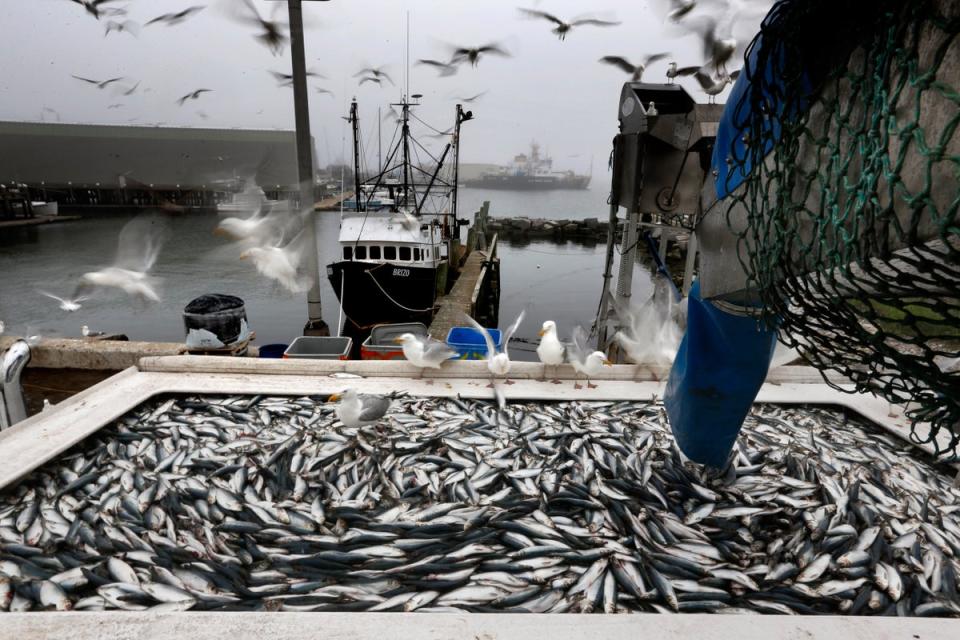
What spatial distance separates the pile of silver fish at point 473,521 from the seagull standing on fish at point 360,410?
20 centimetres

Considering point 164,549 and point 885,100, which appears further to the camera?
point 164,549

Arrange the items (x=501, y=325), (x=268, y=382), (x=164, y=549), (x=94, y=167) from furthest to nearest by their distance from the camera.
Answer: (x=94, y=167) → (x=501, y=325) → (x=268, y=382) → (x=164, y=549)

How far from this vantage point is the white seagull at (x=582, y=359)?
630 cm

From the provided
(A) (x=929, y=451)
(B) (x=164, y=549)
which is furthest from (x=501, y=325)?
(B) (x=164, y=549)

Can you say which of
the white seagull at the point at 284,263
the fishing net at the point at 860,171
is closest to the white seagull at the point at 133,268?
the white seagull at the point at 284,263

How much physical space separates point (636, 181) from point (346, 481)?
598 centimetres

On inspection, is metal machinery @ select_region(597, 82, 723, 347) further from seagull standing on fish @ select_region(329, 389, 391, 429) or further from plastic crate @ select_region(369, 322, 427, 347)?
A: seagull standing on fish @ select_region(329, 389, 391, 429)

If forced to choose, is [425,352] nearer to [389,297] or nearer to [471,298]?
[389,297]

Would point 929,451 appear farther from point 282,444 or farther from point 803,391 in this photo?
point 282,444

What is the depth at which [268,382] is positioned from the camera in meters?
6.50

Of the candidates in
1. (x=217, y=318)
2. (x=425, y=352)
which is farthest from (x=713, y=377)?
(x=217, y=318)

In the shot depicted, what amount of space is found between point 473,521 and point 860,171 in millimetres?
3428

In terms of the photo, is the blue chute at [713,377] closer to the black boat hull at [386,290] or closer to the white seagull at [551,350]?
the white seagull at [551,350]

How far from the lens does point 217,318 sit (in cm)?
765
